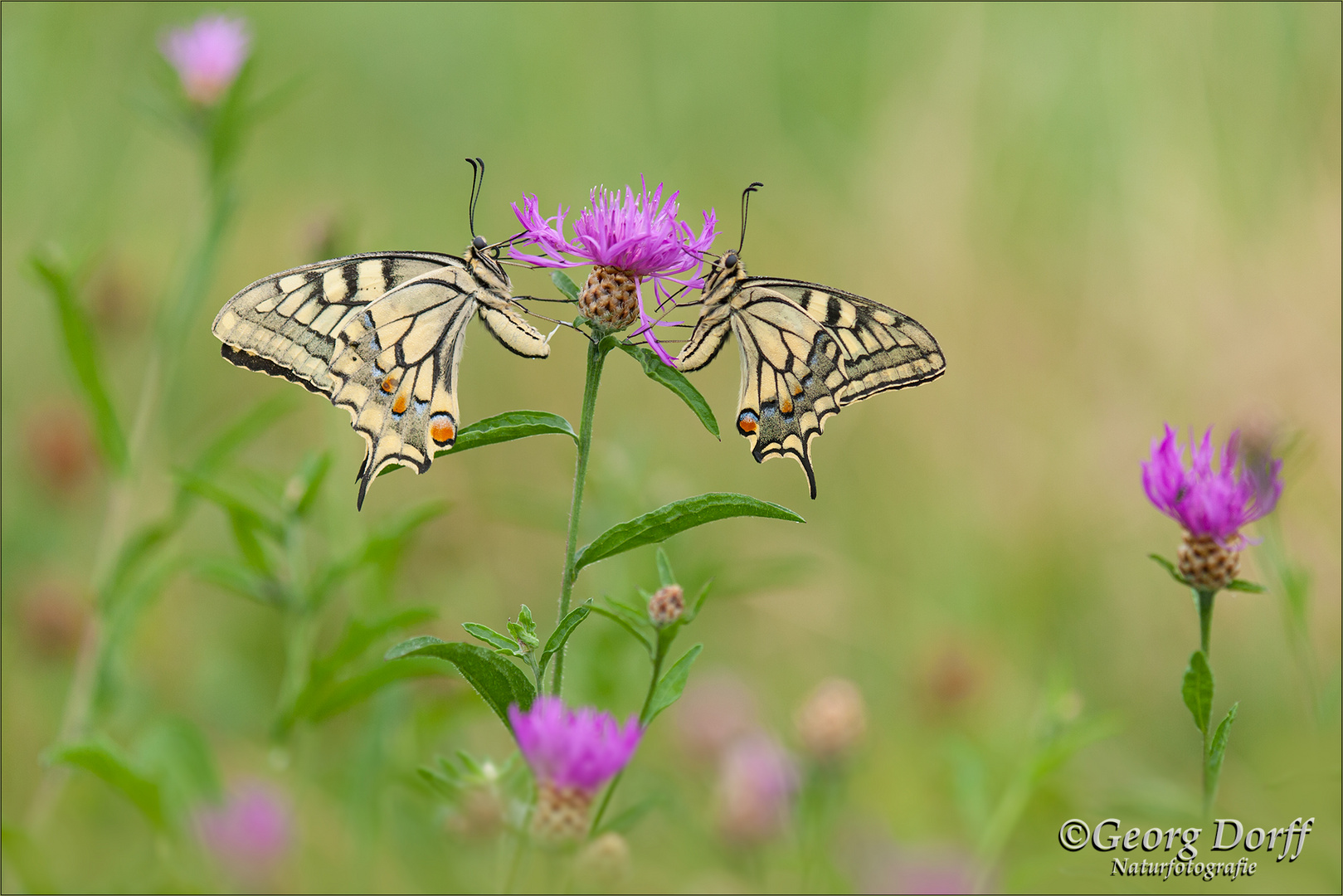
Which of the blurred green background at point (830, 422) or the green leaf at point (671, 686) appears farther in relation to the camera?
the blurred green background at point (830, 422)

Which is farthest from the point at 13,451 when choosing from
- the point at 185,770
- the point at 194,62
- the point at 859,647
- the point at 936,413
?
the point at 936,413

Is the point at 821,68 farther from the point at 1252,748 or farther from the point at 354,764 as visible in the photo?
the point at 354,764

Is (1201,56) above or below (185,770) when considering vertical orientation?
above

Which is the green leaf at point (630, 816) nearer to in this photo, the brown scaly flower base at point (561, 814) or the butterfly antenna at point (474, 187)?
the brown scaly flower base at point (561, 814)

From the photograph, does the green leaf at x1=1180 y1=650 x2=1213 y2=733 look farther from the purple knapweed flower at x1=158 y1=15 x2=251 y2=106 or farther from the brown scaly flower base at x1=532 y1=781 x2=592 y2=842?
the purple knapweed flower at x1=158 y1=15 x2=251 y2=106

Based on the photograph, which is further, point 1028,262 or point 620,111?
point 620,111

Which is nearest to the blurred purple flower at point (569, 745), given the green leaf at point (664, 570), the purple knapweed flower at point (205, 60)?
the green leaf at point (664, 570)

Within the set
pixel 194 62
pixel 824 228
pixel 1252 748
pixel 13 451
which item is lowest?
pixel 1252 748
